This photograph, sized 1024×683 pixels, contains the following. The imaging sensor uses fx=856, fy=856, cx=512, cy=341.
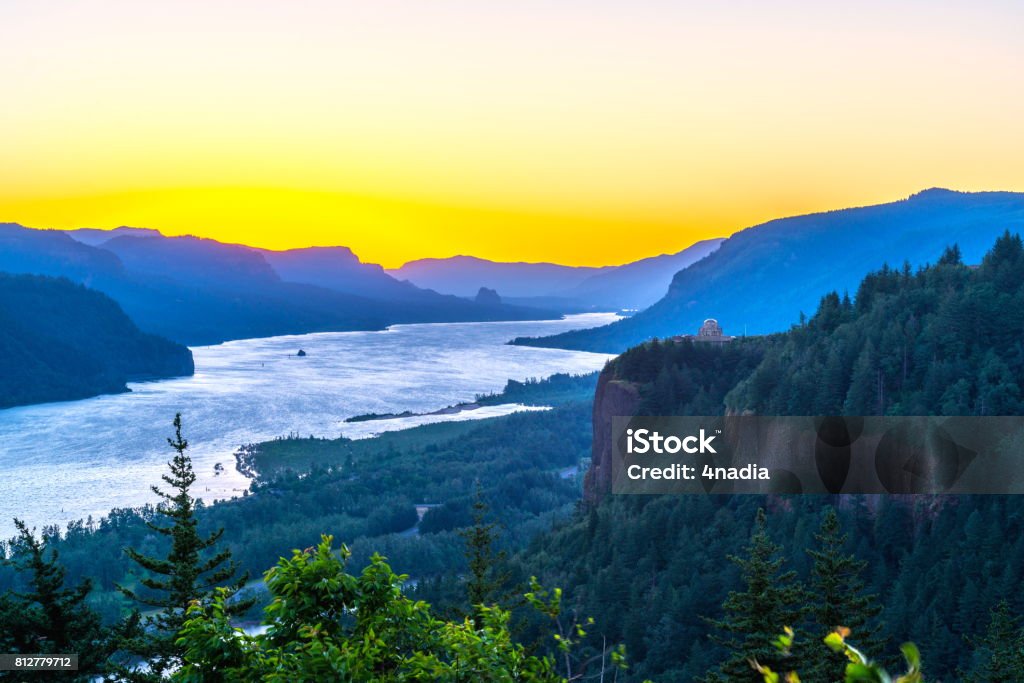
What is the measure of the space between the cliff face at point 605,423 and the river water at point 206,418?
31408 mm

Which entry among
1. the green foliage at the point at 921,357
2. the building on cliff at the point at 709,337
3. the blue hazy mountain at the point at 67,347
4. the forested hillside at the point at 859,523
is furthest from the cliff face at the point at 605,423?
the blue hazy mountain at the point at 67,347

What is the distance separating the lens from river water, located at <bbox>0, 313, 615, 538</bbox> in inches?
2844

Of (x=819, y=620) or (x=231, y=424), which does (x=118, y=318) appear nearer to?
(x=231, y=424)

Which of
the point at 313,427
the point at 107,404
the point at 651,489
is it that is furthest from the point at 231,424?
the point at 651,489

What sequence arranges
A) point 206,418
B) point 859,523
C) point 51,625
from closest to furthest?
1. point 51,625
2. point 859,523
3. point 206,418

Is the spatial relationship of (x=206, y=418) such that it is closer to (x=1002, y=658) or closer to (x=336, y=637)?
(x=1002, y=658)

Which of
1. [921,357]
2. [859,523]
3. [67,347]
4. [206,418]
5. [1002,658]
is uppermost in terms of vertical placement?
[921,357]

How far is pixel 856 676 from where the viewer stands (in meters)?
3.81

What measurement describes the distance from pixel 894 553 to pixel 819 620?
16.9 m

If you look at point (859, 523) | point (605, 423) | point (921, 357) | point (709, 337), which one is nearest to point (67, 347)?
point (605, 423)

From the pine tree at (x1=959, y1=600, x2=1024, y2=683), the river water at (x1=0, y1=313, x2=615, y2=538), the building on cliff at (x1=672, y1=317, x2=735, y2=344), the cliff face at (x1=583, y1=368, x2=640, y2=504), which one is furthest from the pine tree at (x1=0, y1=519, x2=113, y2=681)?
the building on cliff at (x1=672, y1=317, x2=735, y2=344)

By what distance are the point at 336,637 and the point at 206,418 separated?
109867mm

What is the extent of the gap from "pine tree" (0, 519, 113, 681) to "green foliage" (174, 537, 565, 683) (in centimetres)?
818

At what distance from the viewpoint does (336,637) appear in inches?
303
